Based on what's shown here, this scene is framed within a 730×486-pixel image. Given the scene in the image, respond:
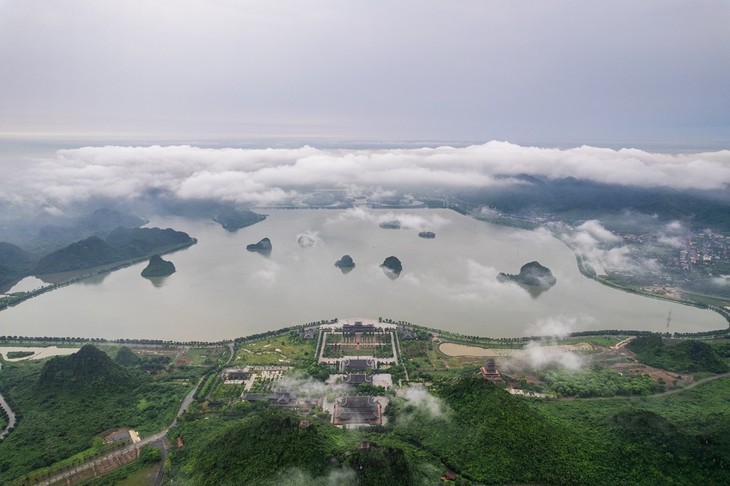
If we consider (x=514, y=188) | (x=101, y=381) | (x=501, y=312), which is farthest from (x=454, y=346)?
(x=514, y=188)

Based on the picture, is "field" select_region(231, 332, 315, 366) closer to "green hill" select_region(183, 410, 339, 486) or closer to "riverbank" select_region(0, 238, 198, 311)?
"green hill" select_region(183, 410, 339, 486)

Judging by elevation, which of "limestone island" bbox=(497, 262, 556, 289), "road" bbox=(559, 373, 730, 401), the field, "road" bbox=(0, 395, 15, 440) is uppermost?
"limestone island" bbox=(497, 262, 556, 289)

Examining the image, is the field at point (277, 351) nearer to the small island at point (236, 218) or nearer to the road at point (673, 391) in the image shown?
the road at point (673, 391)

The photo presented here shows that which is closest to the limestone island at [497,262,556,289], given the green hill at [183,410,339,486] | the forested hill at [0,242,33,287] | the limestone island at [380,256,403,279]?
the limestone island at [380,256,403,279]

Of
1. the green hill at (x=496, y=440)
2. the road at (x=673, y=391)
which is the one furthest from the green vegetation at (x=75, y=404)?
the road at (x=673, y=391)

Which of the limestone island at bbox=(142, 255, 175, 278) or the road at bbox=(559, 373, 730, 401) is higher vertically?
the road at bbox=(559, 373, 730, 401)

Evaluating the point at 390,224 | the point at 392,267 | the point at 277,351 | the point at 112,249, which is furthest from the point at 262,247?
the point at 277,351

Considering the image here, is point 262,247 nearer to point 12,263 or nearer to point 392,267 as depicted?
point 392,267

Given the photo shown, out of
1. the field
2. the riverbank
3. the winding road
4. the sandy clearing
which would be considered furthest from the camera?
the riverbank
